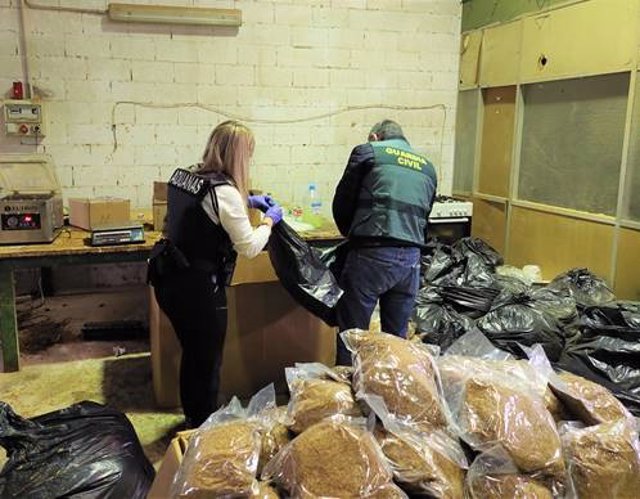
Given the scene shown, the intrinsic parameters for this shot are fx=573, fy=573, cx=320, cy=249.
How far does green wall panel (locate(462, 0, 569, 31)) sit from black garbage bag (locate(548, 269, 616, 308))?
2.02 metres

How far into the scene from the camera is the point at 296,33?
15.5 feet

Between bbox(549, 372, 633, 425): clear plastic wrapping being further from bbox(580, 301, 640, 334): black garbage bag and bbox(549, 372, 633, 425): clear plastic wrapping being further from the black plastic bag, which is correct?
the black plastic bag

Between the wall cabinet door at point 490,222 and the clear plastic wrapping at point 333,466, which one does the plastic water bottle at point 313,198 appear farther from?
the clear plastic wrapping at point 333,466

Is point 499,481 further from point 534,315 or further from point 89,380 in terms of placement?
point 89,380

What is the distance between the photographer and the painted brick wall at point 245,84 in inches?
170

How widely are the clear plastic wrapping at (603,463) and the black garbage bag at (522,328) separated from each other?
1818 millimetres

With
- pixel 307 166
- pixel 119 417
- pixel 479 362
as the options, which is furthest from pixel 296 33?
pixel 479 362

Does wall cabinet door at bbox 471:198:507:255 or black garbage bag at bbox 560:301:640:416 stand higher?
wall cabinet door at bbox 471:198:507:255

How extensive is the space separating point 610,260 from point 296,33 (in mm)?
2983

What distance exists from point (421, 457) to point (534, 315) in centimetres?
237

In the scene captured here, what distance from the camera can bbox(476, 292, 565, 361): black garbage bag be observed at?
10.3 feet

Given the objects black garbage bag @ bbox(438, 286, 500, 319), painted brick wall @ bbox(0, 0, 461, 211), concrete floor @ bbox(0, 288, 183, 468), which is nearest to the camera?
concrete floor @ bbox(0, 288, 183, 468)

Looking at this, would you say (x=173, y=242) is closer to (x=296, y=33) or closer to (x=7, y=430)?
(x=7, y=430)

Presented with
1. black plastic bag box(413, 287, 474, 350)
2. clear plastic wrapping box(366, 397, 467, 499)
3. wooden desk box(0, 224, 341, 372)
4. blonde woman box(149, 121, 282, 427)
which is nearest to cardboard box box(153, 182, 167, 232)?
wooden desk box(0, 224, 341, 372)
